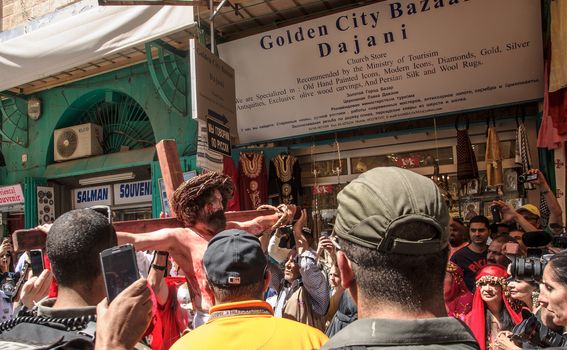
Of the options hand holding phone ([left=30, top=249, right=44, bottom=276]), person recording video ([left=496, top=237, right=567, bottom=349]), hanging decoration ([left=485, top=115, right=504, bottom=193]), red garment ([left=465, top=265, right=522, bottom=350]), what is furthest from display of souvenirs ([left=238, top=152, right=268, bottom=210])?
hand holding phone ([left=30, top=249, right=44, bottom=276])

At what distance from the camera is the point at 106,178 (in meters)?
8.80

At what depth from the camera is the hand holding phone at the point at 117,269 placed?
130 centimetres

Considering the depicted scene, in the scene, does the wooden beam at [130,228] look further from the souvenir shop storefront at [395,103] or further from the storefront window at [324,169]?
the storefront window at [324,169]

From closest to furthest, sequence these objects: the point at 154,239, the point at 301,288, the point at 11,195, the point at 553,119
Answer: the point at 154,239 < the point at 301,288 < the point at 553,119 < the point at 11,195

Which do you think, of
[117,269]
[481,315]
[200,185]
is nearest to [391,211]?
[117,269]

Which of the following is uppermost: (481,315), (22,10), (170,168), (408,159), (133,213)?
(22,10)

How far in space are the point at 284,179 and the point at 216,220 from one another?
4286 millimetres

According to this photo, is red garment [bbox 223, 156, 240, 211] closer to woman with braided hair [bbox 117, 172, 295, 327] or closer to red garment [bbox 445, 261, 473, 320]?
red garment [bbox 445, 261, 473, 320]

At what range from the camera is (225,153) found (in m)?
5.09

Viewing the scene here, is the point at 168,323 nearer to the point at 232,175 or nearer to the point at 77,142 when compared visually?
the point at 232,175

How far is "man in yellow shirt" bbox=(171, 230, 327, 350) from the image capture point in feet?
5.71

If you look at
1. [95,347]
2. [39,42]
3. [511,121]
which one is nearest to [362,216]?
[95,347]

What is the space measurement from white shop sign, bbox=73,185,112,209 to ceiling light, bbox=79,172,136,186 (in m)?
0.13

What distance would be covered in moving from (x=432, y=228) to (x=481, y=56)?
5292 mm
